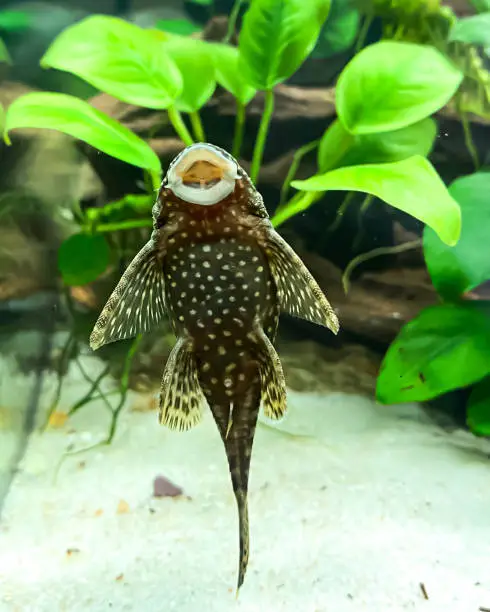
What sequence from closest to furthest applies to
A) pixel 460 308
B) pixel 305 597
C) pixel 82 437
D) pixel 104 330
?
pixel 104 330
pixel 305 597
pixel 460 308
pixel 82 437

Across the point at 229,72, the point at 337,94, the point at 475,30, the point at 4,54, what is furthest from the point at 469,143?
the point at 4,54

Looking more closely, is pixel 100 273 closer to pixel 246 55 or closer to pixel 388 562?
pixel 246 55

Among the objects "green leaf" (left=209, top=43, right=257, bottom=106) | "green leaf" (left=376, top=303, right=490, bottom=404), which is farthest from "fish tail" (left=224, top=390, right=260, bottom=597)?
"green leaf" (left=209, top=43, right=257, bottom=106)

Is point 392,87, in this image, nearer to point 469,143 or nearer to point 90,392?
point 469,143

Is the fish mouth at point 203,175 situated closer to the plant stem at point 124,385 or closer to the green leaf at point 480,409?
the plant stem at point 124,385

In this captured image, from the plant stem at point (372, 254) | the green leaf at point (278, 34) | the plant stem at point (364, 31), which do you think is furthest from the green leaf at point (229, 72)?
the plant stem at point (372, 254)

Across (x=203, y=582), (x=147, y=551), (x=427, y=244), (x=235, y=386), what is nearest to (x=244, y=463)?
(x=235, y=386)

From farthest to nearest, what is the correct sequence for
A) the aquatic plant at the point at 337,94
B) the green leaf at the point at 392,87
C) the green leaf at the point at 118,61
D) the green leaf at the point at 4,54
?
the green leaf at the point at 4,54
the green leaf at the point at 392,87
the green leaf at the point at 118,61
the aquatic plant at the point at 337,94
